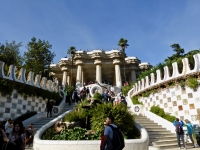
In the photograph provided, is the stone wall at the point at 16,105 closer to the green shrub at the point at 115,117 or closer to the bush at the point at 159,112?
the green shrub at the point at 115,117

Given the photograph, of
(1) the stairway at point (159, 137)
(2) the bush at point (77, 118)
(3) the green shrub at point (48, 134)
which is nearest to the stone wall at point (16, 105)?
(3) the green shrub at point (48, 134)

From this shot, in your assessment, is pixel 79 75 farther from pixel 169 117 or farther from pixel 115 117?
pixel 115 117

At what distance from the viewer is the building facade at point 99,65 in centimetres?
4138

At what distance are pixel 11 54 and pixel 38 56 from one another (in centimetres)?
373

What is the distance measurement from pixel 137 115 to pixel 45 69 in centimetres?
1672

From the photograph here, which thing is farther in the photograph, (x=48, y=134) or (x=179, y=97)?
(x=179, y=97)

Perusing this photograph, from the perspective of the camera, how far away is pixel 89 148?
23.3 ft

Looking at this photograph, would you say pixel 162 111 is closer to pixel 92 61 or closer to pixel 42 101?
pixel 42 101

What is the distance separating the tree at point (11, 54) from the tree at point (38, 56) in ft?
3.76

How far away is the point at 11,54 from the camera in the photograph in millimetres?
23547

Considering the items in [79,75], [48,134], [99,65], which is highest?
[99,65]

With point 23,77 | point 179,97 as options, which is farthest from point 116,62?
point 179,97

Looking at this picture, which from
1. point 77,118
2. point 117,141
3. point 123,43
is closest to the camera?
point 117,141

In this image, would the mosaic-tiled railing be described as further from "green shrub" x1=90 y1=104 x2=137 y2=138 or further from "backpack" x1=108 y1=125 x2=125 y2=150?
"backpack" x1=108 y1=125 x2=125 y2=150
